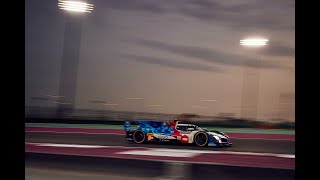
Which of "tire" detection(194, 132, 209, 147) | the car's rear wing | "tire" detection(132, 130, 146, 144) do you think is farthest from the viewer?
the car's rear wing

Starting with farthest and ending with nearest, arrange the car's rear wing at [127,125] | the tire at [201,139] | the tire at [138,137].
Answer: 1. the car's rear wing at [127,125]
2. the tire at [138,137]
3. the tire at [201,139]

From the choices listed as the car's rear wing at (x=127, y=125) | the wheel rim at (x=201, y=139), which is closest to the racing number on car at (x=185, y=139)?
the wheel rim at (x=201, y=139)

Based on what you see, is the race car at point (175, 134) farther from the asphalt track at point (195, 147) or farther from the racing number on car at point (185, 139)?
the asphalt track at point (195, 147)

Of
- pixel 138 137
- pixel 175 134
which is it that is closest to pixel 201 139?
pixel 175 134

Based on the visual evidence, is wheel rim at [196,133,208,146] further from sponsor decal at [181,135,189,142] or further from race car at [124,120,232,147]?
sponsor decal at [181,135,189,142]

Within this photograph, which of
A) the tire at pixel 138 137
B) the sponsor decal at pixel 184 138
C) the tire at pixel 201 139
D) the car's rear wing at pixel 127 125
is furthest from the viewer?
the car's rear wing at pixel 127 125

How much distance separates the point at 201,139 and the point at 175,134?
0.71 meters

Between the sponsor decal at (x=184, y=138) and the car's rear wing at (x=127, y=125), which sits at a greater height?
the car's rear wing at (x=127, y=125)

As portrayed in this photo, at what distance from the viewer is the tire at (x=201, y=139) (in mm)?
7828

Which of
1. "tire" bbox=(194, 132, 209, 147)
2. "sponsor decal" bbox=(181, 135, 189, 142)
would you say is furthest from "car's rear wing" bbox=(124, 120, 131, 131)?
"tire" bbox=(194, 132, 209, 147)

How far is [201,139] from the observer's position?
7.89m

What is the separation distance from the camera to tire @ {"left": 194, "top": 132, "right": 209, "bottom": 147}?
308 inches
